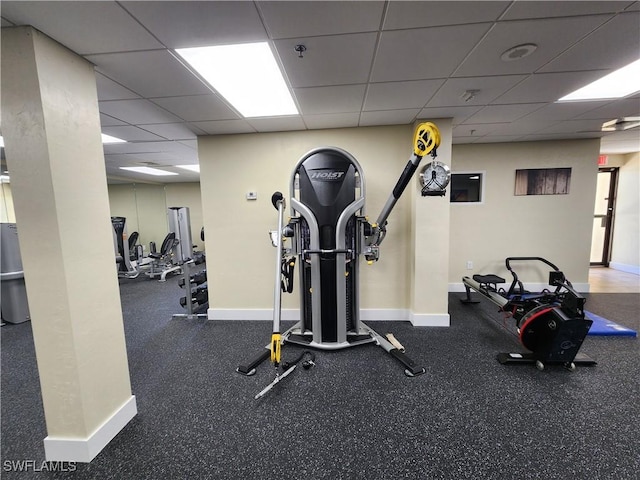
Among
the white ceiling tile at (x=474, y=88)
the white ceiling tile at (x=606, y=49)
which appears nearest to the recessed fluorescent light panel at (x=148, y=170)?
the white ceiling tile at (x=474, y=88)

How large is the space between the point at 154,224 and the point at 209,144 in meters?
5.81

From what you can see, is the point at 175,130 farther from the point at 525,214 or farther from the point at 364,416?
the point at 525,214

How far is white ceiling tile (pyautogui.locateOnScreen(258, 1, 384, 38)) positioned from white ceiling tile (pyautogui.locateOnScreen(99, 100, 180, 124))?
155cm

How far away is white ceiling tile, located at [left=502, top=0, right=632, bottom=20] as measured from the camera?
1.30 m

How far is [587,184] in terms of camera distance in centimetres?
418

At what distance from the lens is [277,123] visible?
2.91 metres

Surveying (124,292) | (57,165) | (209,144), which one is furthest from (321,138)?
(124,292)

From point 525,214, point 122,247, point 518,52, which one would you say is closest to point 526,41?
point 518,52

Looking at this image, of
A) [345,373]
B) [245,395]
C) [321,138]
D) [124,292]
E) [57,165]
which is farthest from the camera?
[124,292]

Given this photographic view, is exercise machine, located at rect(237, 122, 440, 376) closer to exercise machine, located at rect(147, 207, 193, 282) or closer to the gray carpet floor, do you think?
the gray carpet floor

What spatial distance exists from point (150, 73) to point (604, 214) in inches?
328

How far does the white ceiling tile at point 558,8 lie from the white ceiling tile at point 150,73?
1.96 meters

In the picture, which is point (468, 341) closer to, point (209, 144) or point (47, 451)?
point (47, 451)

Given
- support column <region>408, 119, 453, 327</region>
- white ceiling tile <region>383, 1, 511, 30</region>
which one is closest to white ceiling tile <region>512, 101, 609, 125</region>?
support column <region>408, 119, 453, 327</region>
